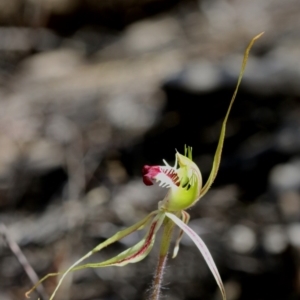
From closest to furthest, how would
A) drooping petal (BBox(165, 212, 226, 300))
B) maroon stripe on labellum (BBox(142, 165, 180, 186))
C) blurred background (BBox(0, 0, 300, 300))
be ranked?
drooping petal (BBox(165, 212, 226, 300)) < maroon stripe on labellum (BBox(142, 165, 180, 186)) < blurred background (BBox(0, 0, 300, 300))

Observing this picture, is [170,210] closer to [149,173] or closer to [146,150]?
[149,173]

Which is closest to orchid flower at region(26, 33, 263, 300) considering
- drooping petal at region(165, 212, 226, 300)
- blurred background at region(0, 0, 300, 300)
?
drooping petal at region(165, 212, 226, 300)

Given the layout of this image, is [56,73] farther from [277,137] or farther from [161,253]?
[161,253]

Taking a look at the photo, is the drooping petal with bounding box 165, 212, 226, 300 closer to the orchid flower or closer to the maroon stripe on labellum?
the orchid flower

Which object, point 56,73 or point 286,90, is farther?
point 56,73

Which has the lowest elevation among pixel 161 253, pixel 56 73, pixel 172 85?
pixel 56 73

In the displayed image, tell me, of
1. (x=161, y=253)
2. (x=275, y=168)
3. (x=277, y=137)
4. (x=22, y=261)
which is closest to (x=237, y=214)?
(x=275, y=168)

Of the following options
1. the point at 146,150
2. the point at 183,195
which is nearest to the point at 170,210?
the point at 183,195

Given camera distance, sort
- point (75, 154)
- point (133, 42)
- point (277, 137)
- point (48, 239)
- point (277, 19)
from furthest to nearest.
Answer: point (133, 42) → point (277, 19) → point (75, 154) → point (277, 137) → point (48, 239)
